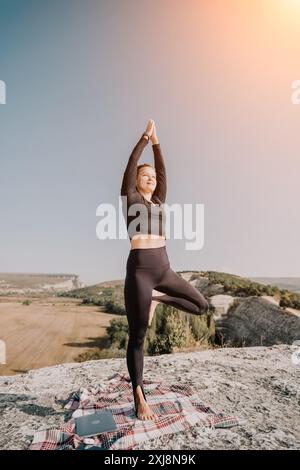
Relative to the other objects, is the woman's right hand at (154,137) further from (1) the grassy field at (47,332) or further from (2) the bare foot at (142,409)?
(1) the grassy field at (47,332)

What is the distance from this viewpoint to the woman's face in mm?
3949

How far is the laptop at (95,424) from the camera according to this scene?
340 centimetres

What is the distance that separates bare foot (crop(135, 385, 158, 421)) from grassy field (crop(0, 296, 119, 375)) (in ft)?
33.8

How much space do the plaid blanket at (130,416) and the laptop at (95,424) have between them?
49 mm

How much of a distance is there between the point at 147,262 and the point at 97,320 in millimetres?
14031

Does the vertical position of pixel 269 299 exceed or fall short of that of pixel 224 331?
it exceeds it

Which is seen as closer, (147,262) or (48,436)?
(48,436)

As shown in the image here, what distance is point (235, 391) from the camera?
15.1 ft

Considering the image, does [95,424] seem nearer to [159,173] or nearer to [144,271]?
[144,271]

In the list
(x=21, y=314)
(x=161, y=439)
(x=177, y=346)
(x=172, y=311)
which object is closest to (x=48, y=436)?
(x=161, y=439)

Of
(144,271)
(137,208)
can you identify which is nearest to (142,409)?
(144,271)

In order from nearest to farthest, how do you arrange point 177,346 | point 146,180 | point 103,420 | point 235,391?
point 103,420, point 146,180, point 235,391, point 177,346

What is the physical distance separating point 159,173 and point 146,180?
0.31 m

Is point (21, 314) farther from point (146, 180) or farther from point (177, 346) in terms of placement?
point (146, 180)
